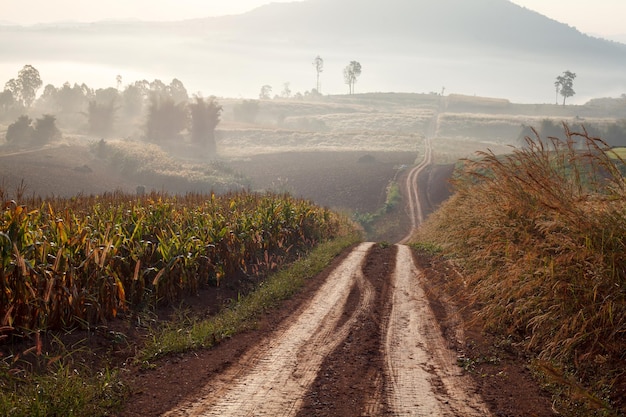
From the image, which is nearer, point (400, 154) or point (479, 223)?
point (479, 223)

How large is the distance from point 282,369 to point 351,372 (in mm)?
952

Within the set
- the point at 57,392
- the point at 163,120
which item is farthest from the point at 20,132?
the point at 57,392

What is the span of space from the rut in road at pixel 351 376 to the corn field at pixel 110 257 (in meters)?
2.78

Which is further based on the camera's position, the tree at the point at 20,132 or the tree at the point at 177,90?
the tree at the point at 177,90

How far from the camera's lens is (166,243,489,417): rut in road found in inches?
260

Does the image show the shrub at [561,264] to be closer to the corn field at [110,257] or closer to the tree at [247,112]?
the corn field at [110,257]

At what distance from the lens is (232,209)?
1908cm

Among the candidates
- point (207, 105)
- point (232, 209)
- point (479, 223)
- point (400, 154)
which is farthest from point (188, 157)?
point (479, 223)

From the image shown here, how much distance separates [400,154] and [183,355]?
80.6 m

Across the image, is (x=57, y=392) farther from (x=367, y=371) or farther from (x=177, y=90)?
(x=177, y=90)

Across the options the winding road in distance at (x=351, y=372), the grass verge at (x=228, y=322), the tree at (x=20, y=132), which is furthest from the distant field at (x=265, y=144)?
the grass verge at (x=228, y=322)

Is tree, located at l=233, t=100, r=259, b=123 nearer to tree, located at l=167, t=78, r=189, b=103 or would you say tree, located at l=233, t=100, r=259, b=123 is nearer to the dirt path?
tree, located at l=167, t=78, r=189, b=103

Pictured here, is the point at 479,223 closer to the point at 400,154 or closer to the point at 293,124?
the point at 400,154

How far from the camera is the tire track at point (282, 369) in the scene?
259 inches
